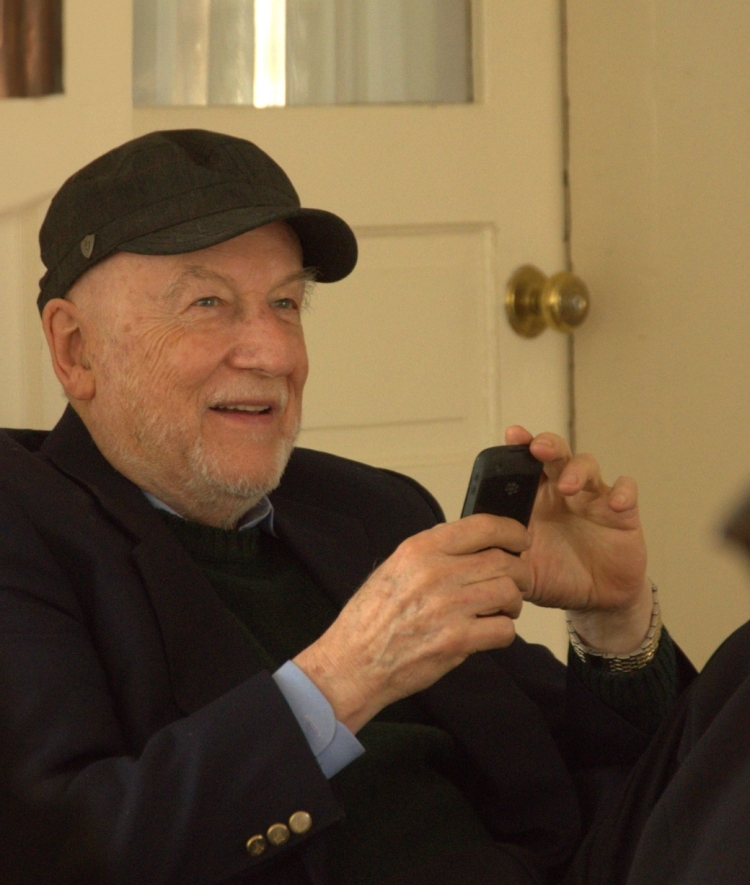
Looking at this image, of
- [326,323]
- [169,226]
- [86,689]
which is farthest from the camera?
[326,323]

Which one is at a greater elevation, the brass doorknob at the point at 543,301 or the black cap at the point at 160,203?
the black cap at the point at 160,203

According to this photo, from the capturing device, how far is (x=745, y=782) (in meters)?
1.00

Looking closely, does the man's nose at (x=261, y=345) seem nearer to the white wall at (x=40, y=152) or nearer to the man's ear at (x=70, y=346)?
the man's ear at (x=70, y=346)

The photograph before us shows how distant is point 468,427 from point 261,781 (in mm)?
1205

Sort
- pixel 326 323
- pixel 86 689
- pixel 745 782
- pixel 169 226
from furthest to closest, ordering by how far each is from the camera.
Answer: pixel 326 323, pixel 169 226, pixel 86 689, pixel 745 782

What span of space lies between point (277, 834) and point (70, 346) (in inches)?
24.2

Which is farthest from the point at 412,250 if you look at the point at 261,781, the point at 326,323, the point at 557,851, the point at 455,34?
the point at 261,781

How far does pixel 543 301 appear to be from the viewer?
2191 mm

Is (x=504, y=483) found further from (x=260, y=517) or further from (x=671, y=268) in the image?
(x=671, y=268)

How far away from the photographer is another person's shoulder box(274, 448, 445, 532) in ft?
5.33

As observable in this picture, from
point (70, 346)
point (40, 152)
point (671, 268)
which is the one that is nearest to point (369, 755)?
point (70, 346)

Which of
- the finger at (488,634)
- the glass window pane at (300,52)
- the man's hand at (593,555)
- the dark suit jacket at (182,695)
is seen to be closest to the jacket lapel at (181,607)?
the dark suit jacket at (182,695)

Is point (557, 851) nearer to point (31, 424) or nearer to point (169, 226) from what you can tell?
point (169, 226)

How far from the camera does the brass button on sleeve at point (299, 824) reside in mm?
1070
